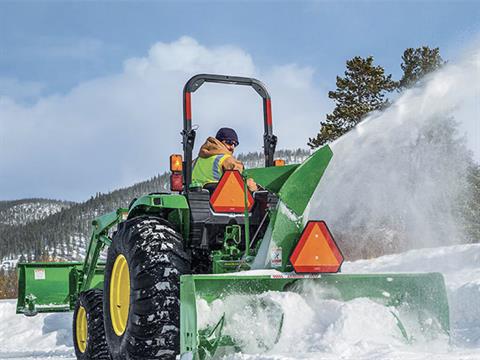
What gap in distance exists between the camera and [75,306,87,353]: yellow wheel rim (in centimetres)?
593

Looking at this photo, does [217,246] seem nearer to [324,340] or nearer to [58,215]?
[324,340]

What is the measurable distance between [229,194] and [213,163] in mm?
548

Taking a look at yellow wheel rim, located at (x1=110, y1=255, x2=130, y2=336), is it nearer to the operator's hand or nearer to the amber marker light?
the amber marker light

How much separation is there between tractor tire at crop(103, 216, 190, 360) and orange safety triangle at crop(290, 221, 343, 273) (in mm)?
756

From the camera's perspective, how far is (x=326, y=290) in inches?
175

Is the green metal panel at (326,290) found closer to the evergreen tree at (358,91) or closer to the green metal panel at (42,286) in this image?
the green metal panel at (42,286)

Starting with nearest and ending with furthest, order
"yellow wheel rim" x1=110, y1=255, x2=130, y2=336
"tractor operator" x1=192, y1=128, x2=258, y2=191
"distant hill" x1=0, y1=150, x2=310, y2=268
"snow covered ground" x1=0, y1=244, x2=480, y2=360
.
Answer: "snow covered ground" x1=0, y1=244, x2=480, y2=360 < "yellow wheel rim" x1=110, y1=255, x2=130, y2=336 < "tractor operator" x1=192, y1=128, x2=258, y2=191 < "distant hill" x1=0, y1=150, x2=310, y2=268

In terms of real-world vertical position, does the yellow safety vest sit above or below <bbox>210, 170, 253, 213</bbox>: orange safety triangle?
above

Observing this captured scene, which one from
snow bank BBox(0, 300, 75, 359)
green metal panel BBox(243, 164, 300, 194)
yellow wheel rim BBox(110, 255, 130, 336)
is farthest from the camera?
snow bank BBox(0, 300, 75, 359)

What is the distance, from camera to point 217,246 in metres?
4.90

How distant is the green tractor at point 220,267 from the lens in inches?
159

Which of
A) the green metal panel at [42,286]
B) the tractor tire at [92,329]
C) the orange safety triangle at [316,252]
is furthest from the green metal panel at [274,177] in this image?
the green metal panel at [42,286]

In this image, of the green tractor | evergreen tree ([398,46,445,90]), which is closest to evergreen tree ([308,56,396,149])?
evergreen tree ([398,46,445,90])

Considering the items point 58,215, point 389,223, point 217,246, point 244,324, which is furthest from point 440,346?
point 58,215
